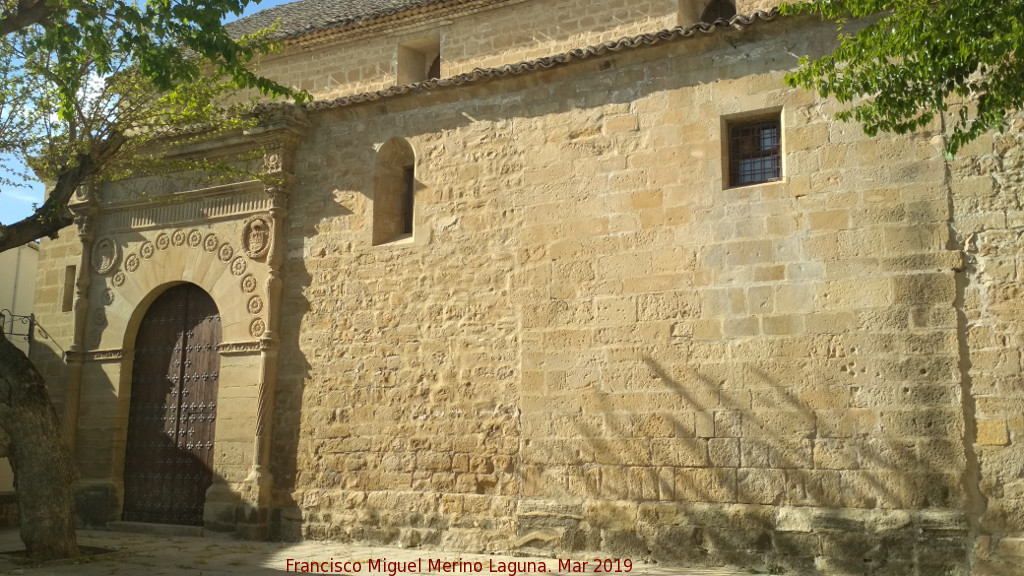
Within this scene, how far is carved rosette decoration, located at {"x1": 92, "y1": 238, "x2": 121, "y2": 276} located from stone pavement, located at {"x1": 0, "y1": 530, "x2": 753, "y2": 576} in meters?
3.23

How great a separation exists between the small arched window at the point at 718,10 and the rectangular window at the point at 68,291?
790cm

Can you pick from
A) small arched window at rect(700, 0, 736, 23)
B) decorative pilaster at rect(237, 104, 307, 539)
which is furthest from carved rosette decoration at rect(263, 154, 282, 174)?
small arched window at rect(700, 0, 736, 23)

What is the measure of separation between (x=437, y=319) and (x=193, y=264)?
10.5 ft

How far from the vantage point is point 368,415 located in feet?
29.8

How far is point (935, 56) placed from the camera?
5754 mm

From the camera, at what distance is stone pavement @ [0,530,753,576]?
23.5 ft

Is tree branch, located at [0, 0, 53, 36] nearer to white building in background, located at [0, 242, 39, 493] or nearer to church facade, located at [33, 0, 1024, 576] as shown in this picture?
church facade, located at [33, 0, 1024, 576]

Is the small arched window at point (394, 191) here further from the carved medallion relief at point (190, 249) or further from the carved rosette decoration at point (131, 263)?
the carved rosette decoration at point (131, 263)

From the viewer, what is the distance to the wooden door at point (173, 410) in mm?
10008

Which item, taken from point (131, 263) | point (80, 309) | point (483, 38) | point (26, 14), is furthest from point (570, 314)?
point (80, 309)

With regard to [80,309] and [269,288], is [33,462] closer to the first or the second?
[269,288]


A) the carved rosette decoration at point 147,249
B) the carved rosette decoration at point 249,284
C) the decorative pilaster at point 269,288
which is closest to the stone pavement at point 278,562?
the decorative pilaster at point 269,288

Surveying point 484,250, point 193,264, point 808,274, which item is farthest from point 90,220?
point 808,274

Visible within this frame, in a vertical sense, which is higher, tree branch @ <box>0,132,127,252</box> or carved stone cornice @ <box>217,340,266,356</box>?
tree branch @ <box>0,132,127,252</box>
